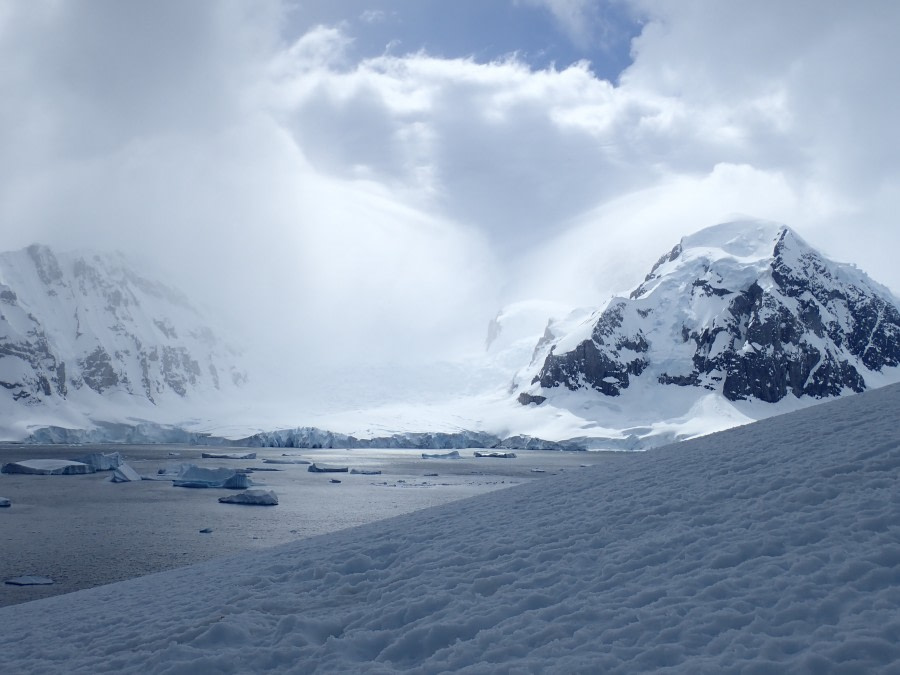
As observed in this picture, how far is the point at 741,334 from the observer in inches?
7249

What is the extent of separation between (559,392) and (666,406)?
2614 cm

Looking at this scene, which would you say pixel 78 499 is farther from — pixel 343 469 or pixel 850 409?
pixel 850 409

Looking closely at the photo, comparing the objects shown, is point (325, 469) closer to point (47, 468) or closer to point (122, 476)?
point (122, 476)

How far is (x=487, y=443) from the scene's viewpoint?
139375 millimetres

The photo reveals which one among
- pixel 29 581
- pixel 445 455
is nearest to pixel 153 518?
pixel 29 581

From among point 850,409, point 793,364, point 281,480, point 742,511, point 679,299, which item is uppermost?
point 679,299

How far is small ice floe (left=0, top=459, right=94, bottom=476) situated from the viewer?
194 ft

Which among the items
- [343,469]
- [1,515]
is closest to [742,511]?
[1,515]

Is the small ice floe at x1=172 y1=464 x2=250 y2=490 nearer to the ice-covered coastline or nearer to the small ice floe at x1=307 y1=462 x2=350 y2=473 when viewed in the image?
the small ice floe at x1=307 y1=462 x2=350 y2=473

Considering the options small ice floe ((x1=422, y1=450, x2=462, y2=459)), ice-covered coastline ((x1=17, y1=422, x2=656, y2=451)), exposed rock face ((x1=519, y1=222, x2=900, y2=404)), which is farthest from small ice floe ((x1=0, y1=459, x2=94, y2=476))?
exposed rock face ((x1=519, y1=222, x2=900, y2=404))

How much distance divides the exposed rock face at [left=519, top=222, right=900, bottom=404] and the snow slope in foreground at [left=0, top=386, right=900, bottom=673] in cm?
15699

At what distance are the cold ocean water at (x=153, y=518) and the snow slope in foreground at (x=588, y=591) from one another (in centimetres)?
880

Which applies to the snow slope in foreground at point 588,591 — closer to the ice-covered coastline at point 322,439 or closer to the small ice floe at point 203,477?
the small ice floe at point 203,477

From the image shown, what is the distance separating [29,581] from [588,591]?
56.8 feet
